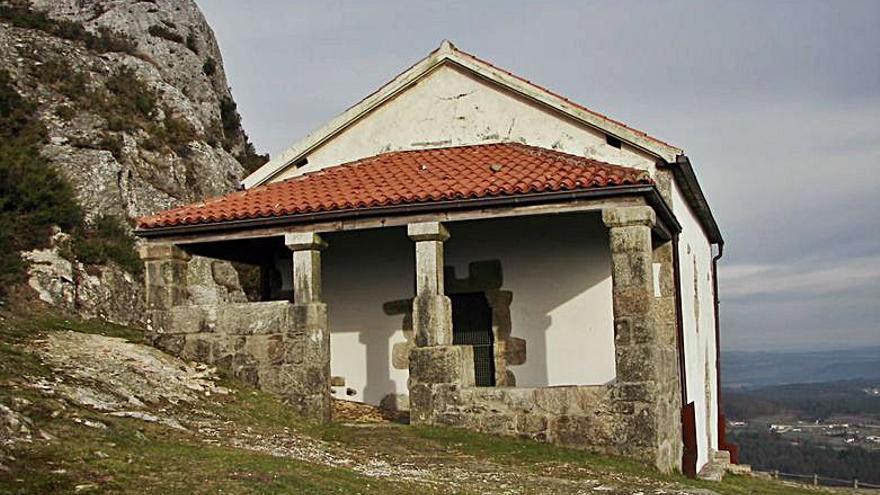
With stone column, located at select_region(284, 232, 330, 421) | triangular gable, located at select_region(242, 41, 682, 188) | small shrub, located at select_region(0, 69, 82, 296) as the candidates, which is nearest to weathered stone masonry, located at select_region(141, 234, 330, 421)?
stone column, located at select_region(284, 232, 330, 421)

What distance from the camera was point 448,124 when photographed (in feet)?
45.3

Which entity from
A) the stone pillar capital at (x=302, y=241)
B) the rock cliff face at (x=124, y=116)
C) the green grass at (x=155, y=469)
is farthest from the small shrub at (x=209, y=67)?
the green grass at (x=155, y=469)

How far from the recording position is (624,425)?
9656 mm

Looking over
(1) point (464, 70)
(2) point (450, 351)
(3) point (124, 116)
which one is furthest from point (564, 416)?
(3) point (124, 116)

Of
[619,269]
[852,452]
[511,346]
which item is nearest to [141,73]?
[511,346]

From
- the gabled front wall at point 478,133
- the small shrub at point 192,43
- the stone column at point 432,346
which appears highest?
the small shrub at point 192,43

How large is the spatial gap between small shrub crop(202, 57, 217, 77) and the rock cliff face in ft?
0.16

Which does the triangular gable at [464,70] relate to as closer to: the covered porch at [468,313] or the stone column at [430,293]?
the covered porch at [468,313]

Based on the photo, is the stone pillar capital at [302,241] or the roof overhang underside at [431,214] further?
the stone pillar capital at [302,241]

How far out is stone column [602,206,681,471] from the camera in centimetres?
959

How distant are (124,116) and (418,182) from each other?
49.6 feet

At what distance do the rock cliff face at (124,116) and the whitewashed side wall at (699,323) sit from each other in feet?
31.4

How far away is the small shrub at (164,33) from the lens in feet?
96.5

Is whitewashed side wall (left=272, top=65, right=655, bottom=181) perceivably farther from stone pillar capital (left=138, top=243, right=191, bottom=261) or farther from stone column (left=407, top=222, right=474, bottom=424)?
stone column (left=407, top=222, right=474, bottom=424)
